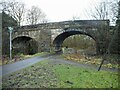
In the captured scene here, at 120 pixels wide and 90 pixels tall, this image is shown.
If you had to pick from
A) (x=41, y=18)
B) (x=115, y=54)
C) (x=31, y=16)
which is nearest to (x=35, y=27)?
(x=115, y=54)

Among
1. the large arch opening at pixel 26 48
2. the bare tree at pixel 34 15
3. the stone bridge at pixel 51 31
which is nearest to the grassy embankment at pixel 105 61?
the stone bridge at pixel 51 31

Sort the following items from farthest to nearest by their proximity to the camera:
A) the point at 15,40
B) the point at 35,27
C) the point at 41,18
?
the point at 41,18 → the point at 15,40 → the point at 35,27

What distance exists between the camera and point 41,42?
22.3 metres

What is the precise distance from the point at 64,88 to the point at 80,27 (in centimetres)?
1655

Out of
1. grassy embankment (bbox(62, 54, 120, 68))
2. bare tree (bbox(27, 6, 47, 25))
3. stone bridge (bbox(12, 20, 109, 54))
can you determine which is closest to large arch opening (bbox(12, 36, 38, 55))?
stone bridge (bbox(12, 20, 109, 54))

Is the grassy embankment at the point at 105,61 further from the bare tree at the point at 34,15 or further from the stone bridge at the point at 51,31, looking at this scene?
the bare tree at the point at 34,15

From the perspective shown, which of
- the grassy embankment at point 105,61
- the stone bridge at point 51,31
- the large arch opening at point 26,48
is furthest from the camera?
the stone bridge at point 51,31

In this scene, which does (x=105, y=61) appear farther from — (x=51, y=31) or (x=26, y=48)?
(x=51, y=31)

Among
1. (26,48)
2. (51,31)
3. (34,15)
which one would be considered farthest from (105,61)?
(34,15)

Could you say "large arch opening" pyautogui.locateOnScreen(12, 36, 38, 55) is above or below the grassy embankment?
above

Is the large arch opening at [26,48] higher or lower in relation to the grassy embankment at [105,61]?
higher

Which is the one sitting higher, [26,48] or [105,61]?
[26,48]

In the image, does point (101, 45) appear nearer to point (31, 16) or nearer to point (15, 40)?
point (15, 40)

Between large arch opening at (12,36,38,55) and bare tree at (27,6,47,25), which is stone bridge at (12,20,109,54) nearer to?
large arch opening at (12,36,38,55)
